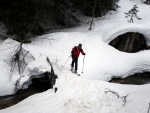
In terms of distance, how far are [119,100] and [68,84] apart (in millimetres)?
2880

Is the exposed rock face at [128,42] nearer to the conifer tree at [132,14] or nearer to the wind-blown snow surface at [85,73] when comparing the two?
the wind-blown snow surface at [85,73]

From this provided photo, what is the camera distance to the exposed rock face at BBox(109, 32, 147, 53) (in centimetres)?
1673

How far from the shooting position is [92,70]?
13906mm

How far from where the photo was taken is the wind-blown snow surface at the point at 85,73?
35.0ft

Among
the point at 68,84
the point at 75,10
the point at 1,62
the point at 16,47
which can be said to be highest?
the point at 75,10

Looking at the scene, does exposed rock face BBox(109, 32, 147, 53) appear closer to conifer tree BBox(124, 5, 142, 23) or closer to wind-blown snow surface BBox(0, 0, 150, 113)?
wind-blown snow surface BBox(0, 0, 150, 113)

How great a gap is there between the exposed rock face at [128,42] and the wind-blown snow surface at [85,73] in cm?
35

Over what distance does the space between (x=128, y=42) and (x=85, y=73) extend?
16.7 ft

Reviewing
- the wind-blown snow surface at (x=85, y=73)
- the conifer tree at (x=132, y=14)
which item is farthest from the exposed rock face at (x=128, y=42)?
the conifer tree at (x=132, y=14)

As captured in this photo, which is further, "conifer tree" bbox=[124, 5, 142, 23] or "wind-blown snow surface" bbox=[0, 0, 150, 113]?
"conifer tree" bbox=[124, 5, 142, 23]

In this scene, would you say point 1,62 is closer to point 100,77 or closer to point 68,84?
point 68,84

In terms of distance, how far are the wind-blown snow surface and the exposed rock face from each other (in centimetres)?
35

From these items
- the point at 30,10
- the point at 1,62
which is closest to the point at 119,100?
the point at 1,62

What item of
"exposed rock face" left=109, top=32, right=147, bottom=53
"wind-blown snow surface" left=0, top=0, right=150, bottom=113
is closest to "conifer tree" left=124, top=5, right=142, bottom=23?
"wind-blown snow surface" left=0, top=0, right=150, bottom=113
